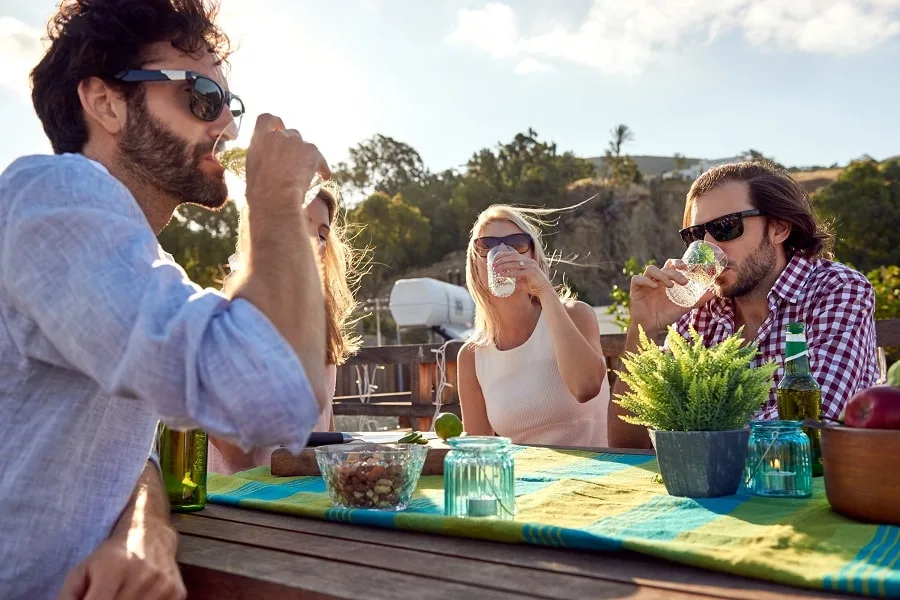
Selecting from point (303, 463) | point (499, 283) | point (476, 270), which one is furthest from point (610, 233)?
point (303, 463)

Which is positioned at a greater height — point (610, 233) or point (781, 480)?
point (610, 233)

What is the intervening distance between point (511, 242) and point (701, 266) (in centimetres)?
113

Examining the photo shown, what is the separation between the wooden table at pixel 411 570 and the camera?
97cm

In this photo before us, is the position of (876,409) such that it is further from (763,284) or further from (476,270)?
(476,270)

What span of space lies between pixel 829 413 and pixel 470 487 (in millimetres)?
1291

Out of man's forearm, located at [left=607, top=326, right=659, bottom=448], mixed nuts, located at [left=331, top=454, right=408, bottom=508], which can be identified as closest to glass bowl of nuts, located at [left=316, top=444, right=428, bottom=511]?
mixed nuts, located at [left=331, top=454, right=408, bottom=508]

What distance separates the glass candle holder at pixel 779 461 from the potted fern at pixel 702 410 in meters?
0.07

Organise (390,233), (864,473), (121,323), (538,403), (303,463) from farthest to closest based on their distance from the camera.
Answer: (390,233), (538,403), (303,463), (864,473), (121,323)

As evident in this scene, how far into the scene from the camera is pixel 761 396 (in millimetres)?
1406

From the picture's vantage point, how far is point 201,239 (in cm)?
3653

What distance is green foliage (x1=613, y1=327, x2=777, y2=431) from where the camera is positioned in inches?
55.0

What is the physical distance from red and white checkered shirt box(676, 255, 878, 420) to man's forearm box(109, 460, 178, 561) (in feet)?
4.87

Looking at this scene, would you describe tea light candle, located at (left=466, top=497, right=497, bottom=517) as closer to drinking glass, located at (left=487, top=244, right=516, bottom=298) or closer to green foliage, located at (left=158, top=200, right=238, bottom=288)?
drinking glass, located at (left=487, top=244, right=516, bottom=298)

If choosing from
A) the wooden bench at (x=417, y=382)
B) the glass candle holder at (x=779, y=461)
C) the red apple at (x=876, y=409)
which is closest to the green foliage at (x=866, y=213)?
the wooden bench at (x=417, y=382)
